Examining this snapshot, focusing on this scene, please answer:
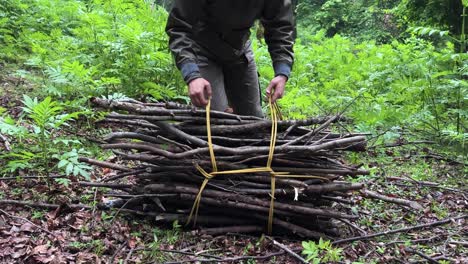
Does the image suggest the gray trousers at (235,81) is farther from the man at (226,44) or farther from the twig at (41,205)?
the twig at (41,205)

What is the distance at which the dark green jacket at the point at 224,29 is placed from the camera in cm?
343

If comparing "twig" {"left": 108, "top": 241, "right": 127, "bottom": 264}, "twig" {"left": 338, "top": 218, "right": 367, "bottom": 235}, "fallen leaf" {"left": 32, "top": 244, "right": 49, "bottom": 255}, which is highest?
"fallen leaf" {"left": 32, "top": 244, "right": 49, "bottom": 255}

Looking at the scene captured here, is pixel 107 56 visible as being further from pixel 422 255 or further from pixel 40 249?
pixel 422 255

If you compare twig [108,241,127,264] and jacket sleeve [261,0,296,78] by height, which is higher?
jacket sleeve [261,0,296,78]

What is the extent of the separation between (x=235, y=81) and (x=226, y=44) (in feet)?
1.61

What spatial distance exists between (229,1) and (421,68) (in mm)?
3752

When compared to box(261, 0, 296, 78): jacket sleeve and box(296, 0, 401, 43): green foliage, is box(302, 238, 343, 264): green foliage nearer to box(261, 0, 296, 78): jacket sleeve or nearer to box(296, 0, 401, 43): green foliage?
box(261, 0, 296, 78): jacket sleeve

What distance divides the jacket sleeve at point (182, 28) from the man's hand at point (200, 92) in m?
0.25

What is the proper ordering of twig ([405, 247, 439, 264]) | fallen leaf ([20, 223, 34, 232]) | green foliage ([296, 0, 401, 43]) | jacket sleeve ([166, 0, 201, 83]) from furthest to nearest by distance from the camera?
green foliage ([296, 0, 401, 43]) → jacket sleeve ([166, 0, 201, 83]) → fallen leaf ([20, 223, 34, 232]) → twig ([405, 247, 439, 264])

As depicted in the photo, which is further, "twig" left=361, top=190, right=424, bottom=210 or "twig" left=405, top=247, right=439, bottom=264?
"twig" left=361, top=190, right=424, bottom=210

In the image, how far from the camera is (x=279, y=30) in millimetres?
3844

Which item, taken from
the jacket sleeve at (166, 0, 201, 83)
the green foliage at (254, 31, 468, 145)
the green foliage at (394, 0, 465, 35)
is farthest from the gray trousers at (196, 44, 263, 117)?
the green foliage at (394, 0, 465, 35)

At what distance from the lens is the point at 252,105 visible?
425 centimetres

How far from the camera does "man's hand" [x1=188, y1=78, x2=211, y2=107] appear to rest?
309cm
